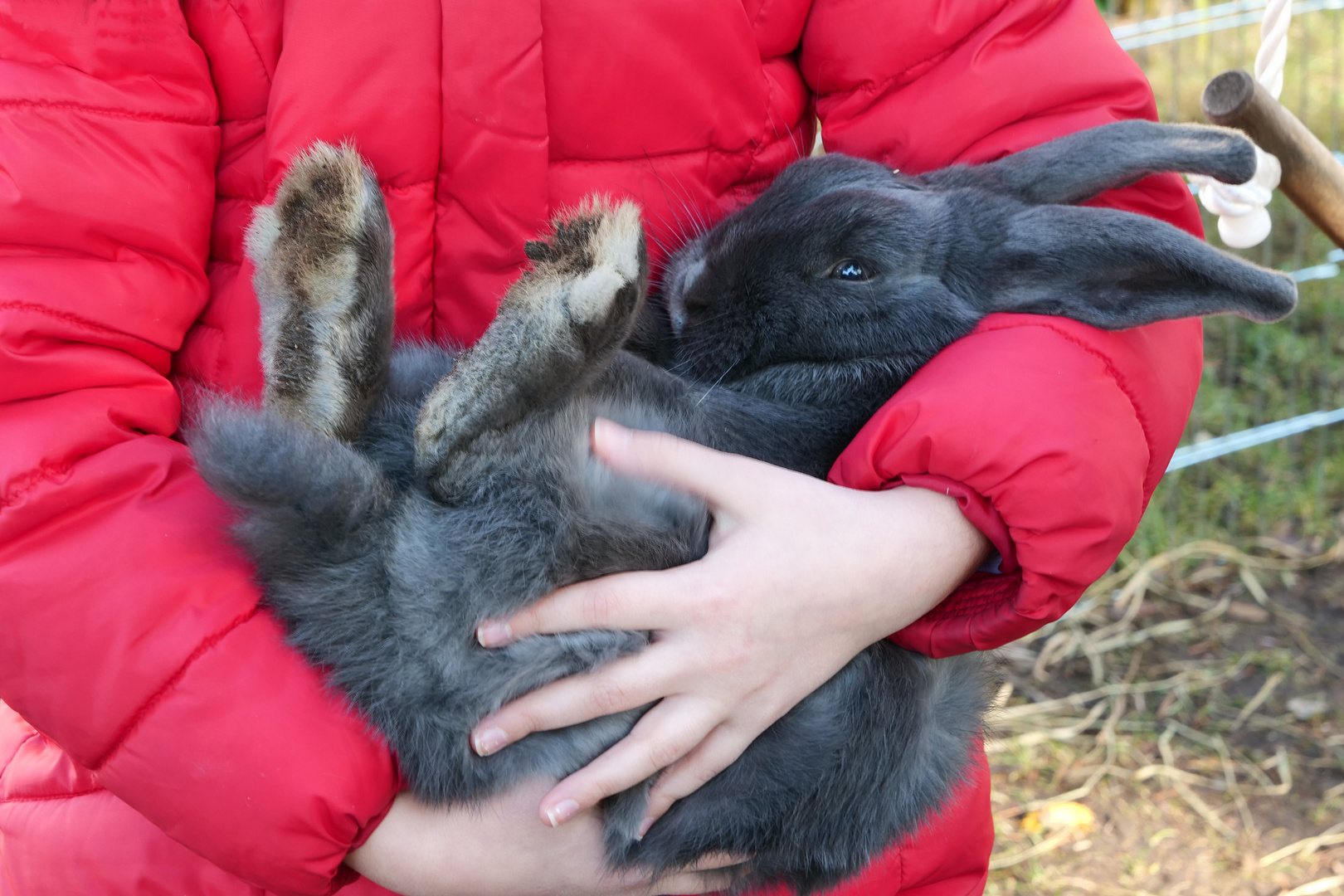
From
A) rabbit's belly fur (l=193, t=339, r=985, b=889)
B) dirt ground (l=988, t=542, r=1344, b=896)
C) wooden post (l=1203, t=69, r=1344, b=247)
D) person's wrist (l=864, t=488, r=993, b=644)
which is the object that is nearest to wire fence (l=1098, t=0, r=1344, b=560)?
dirt ground (l=988, t=542, r=1344, b=896)

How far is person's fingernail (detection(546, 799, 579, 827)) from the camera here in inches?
42.5

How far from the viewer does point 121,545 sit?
3.32 feet

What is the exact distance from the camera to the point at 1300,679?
260 centimetres

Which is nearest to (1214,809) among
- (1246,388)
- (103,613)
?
(1246,388)

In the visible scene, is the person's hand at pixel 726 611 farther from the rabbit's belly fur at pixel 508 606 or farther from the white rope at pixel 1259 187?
the white rope at pixel 1259 187

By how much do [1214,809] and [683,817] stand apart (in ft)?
5.37

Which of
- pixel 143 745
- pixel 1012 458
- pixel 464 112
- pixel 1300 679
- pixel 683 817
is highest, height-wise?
pixel 464 112

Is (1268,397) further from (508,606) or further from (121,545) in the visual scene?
(121,545)

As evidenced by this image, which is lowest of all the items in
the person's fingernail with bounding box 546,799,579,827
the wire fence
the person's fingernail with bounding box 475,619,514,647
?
the wire fence

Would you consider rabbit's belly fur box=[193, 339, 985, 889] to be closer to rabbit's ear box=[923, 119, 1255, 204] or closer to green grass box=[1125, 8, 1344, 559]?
rabbit's ear box=[923, 119, 1255, 204]

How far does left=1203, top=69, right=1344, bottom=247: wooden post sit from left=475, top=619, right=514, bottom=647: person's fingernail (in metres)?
1.16

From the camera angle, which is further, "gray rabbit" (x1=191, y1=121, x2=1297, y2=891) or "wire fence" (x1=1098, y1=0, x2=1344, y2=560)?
"wire fence" (x1=1098, y1=0, x2=1344, y2=560)

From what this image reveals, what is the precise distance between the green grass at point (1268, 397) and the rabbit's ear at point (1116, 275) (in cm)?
195

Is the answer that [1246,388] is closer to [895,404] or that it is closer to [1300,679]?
[1300,679]
